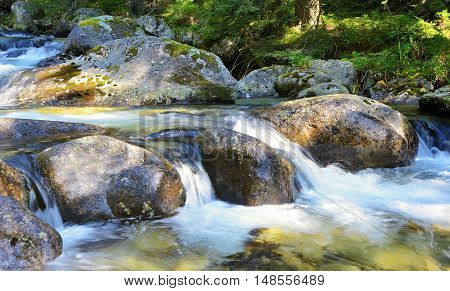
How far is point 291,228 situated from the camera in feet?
13.2

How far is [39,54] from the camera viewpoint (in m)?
13.6

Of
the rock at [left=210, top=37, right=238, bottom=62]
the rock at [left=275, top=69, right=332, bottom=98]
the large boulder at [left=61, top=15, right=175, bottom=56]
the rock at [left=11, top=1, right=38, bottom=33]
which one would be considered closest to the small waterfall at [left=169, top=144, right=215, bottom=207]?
the rock at [left=275, top=69, right=332, bottom=98]

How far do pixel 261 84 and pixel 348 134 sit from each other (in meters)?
4.72

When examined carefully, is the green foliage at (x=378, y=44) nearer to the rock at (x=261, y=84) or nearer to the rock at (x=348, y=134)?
the rock at (x=261, y=84)

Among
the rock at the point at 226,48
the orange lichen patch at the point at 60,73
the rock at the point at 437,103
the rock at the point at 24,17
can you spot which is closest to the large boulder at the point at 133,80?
the orange lichen patch at the point at 60,73

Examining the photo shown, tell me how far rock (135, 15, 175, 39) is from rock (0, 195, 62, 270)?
535 inches

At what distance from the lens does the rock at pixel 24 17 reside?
20.7 metres

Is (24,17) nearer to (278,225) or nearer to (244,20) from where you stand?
(244,20)

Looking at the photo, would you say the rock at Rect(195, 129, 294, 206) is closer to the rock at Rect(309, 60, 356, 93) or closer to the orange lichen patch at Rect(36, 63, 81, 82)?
the orange lichen patch at Rect(36, 63, 81, 82)

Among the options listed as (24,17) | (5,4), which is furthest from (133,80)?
(5,4)

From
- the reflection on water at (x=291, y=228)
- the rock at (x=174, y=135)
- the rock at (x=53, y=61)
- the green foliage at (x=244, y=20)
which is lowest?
the reflection on water at (x=291, y=228)

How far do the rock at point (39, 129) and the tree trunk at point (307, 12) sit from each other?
9.41 m

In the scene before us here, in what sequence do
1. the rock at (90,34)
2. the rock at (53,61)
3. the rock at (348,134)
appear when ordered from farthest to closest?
1. the rock at (90,34)
2. the rock at (53,61)
3. the rock at (348,134)

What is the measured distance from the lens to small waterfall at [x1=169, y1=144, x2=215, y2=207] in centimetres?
461
